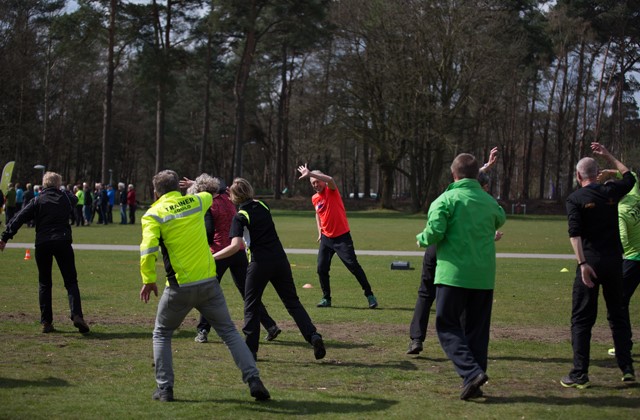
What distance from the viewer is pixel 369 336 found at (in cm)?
940

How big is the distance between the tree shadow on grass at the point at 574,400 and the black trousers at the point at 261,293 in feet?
7.27

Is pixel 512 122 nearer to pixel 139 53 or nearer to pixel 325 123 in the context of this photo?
pixel 325 123

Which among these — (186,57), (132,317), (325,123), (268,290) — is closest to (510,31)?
(325,123)

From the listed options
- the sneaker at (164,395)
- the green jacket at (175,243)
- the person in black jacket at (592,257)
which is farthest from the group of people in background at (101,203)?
the person in black jacket at (592,257)

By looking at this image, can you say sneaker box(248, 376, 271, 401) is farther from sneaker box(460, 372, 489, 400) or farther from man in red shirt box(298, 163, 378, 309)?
man in red shirt box(298, 163, 378, 309)

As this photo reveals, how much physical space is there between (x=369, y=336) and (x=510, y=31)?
45020 millimetres

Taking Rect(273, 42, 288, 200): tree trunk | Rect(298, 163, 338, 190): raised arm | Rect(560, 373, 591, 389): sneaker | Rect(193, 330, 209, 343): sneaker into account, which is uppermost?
Rect(273, 42, 288, 200): tree trunk

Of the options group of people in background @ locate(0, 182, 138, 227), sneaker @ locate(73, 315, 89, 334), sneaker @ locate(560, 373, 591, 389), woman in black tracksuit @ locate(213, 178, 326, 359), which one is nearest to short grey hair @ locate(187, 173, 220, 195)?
woman in black tracksuit @ locate(213, 178, 326, 359)

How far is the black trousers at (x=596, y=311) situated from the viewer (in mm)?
6840

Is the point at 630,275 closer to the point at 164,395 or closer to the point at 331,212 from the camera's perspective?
the point at 331,212

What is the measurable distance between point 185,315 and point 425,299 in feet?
9.71

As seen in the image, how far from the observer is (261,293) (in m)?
7.82

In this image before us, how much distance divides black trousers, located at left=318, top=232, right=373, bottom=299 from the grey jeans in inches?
194

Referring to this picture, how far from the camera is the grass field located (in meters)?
6.12
